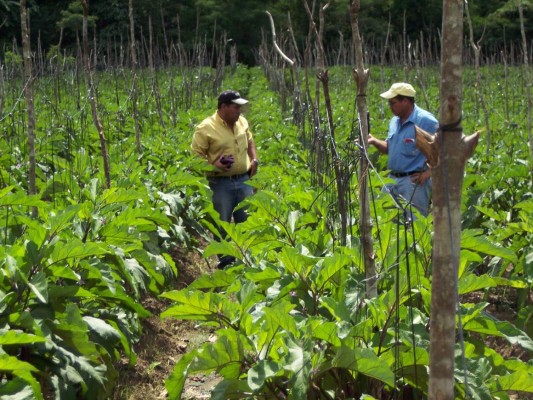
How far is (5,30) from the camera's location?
4097cm

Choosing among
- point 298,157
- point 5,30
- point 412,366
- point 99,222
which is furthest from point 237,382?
point 5,30

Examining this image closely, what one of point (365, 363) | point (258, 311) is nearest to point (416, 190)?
point (258, 311)

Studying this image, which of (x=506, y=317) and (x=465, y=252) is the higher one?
(x=465, y=252)

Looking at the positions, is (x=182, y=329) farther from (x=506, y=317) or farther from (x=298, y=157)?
(x=298, y=157)

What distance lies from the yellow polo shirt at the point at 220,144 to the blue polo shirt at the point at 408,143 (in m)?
1.43

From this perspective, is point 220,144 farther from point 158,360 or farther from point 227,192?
point 158,360

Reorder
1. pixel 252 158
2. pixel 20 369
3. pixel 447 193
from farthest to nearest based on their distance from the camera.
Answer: pixel 252 158 → pixel 20 369 → pixel 447 193

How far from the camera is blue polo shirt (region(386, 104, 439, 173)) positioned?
20.8ft

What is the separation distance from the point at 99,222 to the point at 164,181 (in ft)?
8.75

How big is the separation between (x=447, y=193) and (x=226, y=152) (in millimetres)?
5081

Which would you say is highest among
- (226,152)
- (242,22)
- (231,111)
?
(242,22)

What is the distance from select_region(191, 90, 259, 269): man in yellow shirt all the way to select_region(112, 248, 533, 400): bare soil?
0.85 metres

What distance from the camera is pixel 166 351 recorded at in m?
5.50

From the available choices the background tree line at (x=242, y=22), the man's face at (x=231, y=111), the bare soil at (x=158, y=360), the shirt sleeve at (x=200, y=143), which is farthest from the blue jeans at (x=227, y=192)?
the background tree line at (x=242, y=22)
